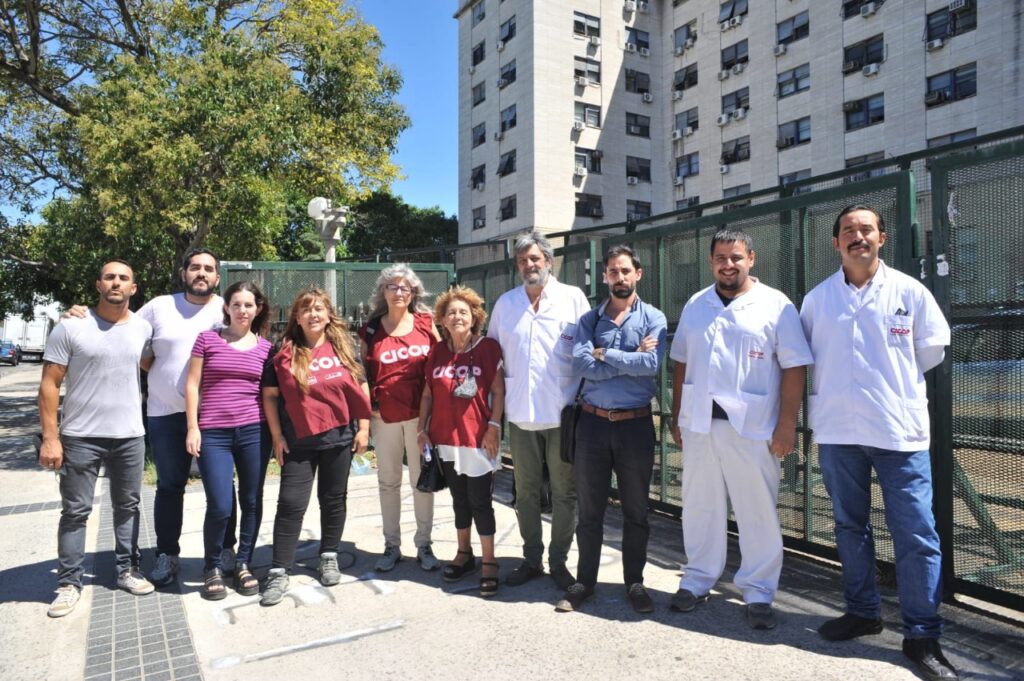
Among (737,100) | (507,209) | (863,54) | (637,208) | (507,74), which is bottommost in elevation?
(507,209)

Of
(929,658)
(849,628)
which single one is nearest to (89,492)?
(849,628)

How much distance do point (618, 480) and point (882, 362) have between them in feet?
4.89

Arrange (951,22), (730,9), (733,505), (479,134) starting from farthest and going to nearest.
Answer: (479,134) → (730,9) → (951,22) → (733,505)

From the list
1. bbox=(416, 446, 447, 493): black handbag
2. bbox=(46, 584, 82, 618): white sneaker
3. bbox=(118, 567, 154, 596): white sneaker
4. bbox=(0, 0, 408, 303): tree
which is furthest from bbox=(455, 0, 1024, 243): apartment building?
bbox=(46, 584, 82, 618): white sneaker

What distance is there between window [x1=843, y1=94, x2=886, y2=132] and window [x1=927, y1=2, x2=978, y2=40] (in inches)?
95.9

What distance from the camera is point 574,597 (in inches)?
157

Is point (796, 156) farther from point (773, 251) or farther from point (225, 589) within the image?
point (225, 589)

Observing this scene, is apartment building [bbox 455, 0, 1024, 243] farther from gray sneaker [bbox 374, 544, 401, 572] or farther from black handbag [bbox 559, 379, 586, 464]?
gray sneaker [bbox 374, 544, 401, 572]

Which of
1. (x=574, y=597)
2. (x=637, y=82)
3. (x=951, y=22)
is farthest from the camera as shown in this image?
(x=637, y=82)

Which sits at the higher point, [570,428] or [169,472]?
[570,428]

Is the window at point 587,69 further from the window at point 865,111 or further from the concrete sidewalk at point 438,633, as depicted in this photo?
the concrete sidewalk at point 438,633

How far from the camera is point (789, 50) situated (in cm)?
2845

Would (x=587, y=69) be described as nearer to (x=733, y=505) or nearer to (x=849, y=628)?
(x=733, y=505)

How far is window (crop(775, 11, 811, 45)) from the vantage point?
27.9m
